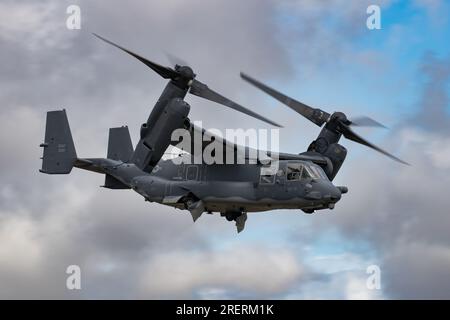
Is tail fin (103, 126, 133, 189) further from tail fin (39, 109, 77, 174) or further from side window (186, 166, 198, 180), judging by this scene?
side window (186, 166, 198, 180)

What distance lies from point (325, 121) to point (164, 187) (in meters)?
8.18

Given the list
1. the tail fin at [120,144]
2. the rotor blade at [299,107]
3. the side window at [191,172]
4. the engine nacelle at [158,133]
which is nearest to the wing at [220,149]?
the side window at [191,172]

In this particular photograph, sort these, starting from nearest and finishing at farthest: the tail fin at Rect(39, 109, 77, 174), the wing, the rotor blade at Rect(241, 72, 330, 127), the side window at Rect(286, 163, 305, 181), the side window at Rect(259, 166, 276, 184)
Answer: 1. the side window at Rect(286, 163, 305, 181)
2. the side window at Rect(259, 166, 276, 184)
3. the wing
4. the tail fin at Rect(39, 109, 77, 174)
5. the rotor blade at Rect(241, 72, 330, 127)

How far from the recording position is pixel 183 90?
3378 centimetres

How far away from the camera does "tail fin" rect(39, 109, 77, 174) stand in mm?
37438

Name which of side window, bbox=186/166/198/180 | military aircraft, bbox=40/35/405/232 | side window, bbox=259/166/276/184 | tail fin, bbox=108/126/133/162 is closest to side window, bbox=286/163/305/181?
military aircraft, bbox=40/35/405/232

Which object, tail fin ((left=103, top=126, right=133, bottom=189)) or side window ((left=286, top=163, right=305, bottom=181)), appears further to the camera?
tail fin ((left=103, top=126, right=133, bottom=189))

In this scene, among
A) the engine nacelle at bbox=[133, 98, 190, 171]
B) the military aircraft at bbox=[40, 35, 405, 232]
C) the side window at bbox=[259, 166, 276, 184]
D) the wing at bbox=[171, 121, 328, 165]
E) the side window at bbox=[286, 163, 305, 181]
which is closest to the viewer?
the engine nacelle at bbox=[133, 98, 190, 171]

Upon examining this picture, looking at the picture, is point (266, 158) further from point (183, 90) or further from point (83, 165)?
point (83, 165)

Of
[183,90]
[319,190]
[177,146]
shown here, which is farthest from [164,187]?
[319,190]

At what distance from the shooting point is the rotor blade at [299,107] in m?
38.7

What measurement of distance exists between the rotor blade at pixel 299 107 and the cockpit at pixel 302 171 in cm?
504

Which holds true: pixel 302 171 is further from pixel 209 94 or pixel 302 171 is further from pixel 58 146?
pixel 58 146

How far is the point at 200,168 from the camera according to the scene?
3547cm
